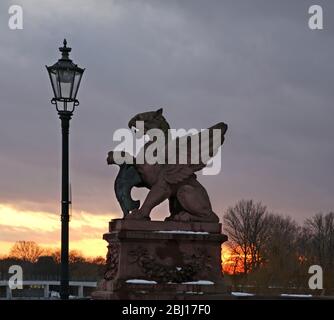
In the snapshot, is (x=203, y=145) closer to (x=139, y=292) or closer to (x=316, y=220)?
(x=139, y=292)

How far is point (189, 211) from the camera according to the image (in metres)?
18.6

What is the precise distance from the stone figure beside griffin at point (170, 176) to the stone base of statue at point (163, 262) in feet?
1.49

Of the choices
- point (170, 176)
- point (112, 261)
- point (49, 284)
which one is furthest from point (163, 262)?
point (49, 284)

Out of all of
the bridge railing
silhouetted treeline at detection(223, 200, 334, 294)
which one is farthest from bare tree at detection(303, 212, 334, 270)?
the bridge railing

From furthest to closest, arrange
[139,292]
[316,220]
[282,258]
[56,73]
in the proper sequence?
[316,220], [282,258], [139,292], [56,73]

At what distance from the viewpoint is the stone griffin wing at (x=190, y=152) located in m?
18.8

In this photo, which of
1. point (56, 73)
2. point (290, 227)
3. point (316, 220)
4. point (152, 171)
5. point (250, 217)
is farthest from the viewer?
point (316, 220)

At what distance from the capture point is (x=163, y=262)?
1803 cm

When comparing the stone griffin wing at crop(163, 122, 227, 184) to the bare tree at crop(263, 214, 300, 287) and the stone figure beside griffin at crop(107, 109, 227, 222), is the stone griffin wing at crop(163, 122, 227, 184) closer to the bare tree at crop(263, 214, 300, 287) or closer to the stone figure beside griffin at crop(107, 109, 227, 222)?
the stone figure beside griffin at crop(107, 109, 227, 222)

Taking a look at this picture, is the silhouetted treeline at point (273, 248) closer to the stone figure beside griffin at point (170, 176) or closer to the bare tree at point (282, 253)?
the bare tree at point (282, 253)

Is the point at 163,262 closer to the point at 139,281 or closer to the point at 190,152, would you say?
the point at 139,281

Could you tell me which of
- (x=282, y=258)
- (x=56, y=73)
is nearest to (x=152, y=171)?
(x=56, y=73)

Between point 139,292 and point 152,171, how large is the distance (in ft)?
9.87
